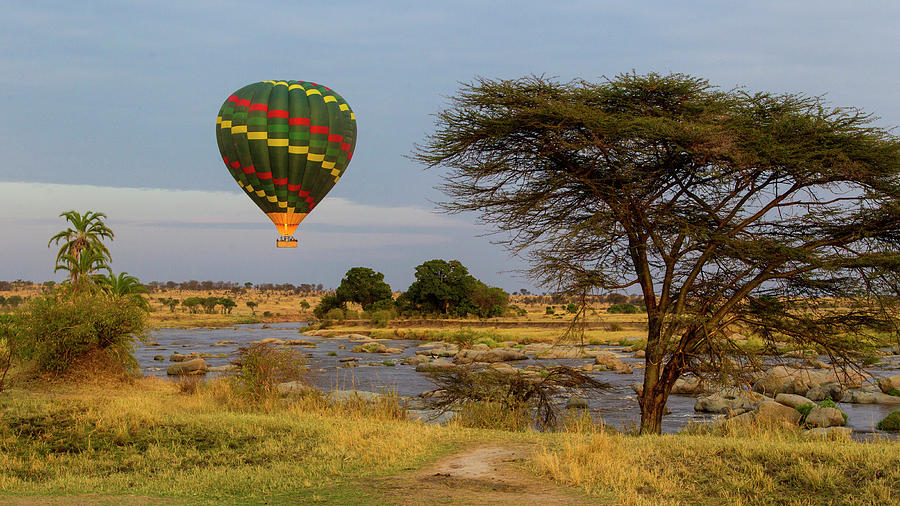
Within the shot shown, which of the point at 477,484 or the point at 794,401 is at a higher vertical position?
the point at 477,484

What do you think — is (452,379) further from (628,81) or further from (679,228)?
(628,81)

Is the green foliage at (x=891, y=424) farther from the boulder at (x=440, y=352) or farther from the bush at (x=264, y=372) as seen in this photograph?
the boulder at (x=440, y=352)

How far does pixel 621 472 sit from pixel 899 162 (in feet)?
30.6

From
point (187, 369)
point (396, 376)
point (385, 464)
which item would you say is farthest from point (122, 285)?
point (385, 464)

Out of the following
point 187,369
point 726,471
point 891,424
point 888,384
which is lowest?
point 187,369

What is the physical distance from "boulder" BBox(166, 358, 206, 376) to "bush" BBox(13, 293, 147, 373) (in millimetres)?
10820

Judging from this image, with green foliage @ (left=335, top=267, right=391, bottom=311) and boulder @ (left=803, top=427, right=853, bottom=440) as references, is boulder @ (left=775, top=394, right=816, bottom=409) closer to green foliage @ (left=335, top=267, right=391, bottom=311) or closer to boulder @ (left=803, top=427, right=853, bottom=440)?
boulder @ (left=803, top=427, right=853, bottom=440)

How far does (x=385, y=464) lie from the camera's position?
1042 centimetres

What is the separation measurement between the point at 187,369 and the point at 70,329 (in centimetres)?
1307

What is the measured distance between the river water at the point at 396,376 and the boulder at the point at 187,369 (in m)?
0.45

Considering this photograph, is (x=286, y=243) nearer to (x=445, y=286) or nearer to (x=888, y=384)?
(x=888, y=384)

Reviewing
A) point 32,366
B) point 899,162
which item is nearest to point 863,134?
point 899,162

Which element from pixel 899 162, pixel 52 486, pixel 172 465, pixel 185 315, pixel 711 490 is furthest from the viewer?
pixel 185 315

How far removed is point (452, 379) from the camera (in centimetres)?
1680
